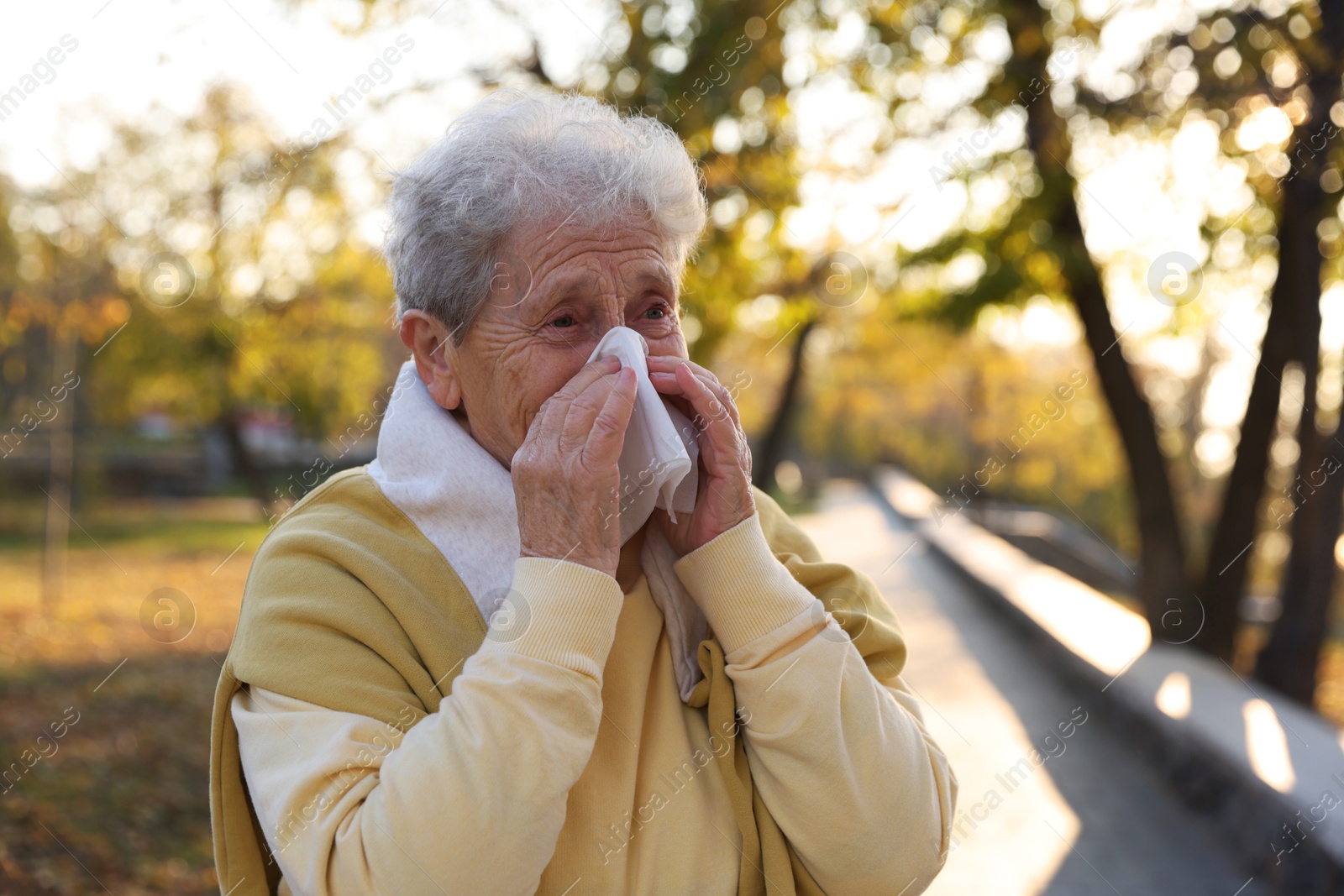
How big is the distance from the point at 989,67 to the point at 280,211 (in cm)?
586

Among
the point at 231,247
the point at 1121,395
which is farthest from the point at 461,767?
the point at 231,247

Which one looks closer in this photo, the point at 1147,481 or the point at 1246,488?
the point at 1246,488

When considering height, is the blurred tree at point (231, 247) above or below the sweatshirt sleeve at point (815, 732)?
below

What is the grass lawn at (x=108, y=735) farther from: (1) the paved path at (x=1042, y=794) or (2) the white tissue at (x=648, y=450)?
(1) the paved path at (x=1042, y=794)

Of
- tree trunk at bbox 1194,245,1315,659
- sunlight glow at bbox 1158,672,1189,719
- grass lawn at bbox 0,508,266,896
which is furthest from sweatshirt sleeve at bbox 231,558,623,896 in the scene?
Result: tree trunk at bbox 1194,245,1315,659

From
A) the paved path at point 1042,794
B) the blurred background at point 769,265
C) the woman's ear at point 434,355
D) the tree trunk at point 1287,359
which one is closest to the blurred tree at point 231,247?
the blurred background at point 769,265

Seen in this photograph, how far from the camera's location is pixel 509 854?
1450 mm

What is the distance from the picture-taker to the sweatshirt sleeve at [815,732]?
1.69 m

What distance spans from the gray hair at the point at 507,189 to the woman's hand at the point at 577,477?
12.3 inches

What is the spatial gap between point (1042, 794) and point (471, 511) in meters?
4.78

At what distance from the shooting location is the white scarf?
5.89ft

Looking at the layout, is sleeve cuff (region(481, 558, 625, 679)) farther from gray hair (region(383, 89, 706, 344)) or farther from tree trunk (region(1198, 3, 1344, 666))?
tree trunk (region(1198, 3, 1344, 666))

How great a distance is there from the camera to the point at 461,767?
56.7 inches

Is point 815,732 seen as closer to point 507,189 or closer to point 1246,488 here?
point 507,189
